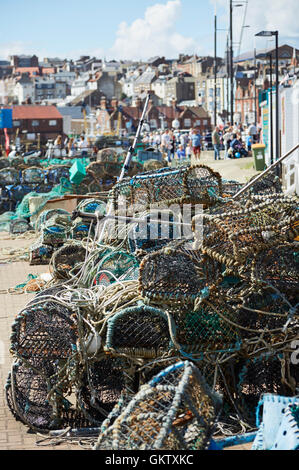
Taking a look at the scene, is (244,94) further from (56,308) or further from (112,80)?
(56,308)

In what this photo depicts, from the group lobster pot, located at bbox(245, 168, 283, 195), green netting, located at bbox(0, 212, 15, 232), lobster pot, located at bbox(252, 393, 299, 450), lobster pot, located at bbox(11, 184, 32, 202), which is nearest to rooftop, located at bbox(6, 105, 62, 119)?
lobster pot, located at bbox(11, 184, 32, 202)

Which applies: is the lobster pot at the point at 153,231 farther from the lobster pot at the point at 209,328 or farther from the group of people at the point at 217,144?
the group of people at the point at 217,144

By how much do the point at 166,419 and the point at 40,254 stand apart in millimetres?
8052

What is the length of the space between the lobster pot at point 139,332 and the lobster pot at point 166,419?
111 cm

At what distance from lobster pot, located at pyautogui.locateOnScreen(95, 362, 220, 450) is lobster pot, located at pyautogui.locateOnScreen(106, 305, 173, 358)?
1112 mm

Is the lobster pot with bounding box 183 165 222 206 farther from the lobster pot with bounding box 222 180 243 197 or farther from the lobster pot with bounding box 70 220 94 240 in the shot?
the lobster pot with bounding box 70 220 94 240

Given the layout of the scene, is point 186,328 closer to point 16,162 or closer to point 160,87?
point 16,162

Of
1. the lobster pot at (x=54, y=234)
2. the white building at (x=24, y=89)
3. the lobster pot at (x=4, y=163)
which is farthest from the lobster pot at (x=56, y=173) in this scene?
the white building at (x=24, y=89)

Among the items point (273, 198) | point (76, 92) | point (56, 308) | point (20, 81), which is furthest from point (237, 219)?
point (20, 81)

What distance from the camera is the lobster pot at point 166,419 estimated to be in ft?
10.5

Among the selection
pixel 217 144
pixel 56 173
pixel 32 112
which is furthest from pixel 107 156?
pixel 32 112

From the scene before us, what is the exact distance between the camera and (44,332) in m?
4.99

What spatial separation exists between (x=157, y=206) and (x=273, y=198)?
1620 mm

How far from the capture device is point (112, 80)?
114 metres
